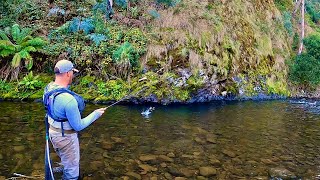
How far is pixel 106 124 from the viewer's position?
8648 mm

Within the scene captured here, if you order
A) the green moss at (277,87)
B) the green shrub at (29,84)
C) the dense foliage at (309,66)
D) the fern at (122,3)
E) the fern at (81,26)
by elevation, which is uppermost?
the fern at (122,3)

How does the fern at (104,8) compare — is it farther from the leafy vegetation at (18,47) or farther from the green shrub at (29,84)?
the green shrub at (29,84)

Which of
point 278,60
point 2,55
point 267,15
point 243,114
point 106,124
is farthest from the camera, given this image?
point 267,15

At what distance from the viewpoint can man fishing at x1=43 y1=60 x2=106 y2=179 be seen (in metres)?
4.05

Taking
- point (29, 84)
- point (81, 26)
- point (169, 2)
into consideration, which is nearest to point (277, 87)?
point (169, 2)

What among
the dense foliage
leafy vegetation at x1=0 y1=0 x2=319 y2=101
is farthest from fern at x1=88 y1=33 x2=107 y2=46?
the dense foliage

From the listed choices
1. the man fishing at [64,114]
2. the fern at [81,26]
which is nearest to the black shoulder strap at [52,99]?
the man fishing at [64,114]

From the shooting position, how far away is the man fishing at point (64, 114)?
159 inches

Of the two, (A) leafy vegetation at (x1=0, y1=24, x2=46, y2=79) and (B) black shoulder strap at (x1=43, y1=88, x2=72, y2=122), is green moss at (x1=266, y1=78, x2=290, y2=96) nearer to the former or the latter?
(A) leafy vegetation at (x1=0, y1=24, x2=46, y2=79)

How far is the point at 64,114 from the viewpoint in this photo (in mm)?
Result: 4121

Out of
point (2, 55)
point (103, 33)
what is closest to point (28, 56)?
point (2, 55)

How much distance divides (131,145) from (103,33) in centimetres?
774

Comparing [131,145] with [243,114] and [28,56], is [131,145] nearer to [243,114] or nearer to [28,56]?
[243,114]

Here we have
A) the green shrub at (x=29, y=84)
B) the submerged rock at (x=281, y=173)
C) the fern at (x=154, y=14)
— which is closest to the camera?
the submerged rock at (x=281, y=173)
